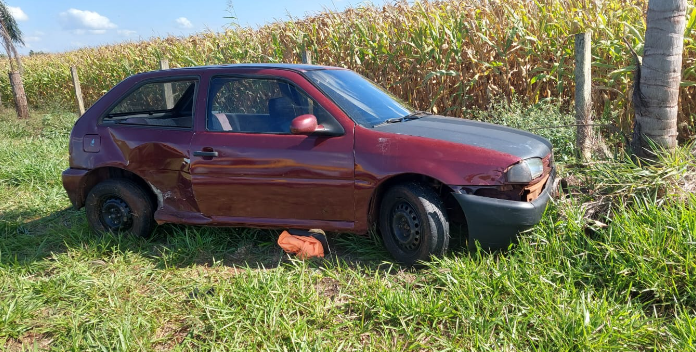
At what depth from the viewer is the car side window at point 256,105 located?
3861 millimetres

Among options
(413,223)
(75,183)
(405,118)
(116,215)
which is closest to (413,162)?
(413,223)

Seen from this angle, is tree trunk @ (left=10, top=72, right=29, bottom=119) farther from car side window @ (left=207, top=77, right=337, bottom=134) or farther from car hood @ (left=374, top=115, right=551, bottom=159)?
car hood @ (left=374, top=115, right=551, bottom=159)

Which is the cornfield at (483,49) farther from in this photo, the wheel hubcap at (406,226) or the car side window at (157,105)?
the car side window at (157,105)

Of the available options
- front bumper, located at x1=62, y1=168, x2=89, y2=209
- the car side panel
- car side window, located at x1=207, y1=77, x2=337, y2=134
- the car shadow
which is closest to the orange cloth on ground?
the car shadow

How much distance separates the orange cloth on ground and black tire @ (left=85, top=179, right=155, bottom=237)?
4.45 feet

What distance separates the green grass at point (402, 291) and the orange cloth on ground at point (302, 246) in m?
0.14

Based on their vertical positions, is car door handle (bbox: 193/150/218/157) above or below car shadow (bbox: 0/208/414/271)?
above

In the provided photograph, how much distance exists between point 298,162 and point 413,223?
0.95m

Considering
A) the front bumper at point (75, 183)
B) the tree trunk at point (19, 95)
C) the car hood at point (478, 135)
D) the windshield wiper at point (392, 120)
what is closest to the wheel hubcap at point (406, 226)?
the car hood at point (478, 135)

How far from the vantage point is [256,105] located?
4.15 metres

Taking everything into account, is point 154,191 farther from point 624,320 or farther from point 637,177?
point 637,177

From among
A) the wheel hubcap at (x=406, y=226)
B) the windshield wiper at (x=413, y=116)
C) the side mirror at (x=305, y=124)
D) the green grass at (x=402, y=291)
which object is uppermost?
the side mirror at (x=305, y=124)

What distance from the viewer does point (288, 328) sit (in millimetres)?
2799

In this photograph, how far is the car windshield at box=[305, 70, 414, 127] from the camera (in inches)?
149
